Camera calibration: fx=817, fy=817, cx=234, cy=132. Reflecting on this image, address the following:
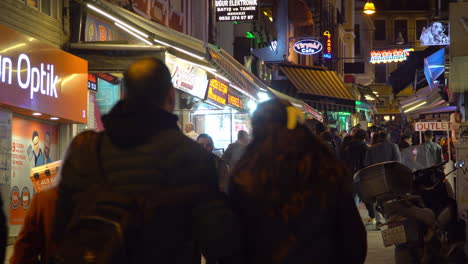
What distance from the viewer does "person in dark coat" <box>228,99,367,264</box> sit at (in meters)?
3.98

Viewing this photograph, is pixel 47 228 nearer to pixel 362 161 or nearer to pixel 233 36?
pixel 362 161

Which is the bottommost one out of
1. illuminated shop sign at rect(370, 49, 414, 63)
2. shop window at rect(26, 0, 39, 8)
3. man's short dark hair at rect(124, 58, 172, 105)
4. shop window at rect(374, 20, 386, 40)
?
man's short dark hair at rect(124, 58, 172, 105)

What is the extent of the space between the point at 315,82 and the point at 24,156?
24.3m

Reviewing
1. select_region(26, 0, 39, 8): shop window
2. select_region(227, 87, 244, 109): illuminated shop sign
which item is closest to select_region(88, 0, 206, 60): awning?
select_region(26, 0, 39, 8): shop window

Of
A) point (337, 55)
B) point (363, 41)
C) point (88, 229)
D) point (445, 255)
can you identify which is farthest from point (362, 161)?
point (363, 41)

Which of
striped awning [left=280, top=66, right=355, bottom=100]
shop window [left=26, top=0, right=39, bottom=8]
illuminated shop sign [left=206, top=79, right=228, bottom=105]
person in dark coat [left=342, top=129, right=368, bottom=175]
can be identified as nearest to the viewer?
shop window [left=26, top=0, right=39, bottom=8]

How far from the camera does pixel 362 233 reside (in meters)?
4.13

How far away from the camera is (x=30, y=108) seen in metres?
11.1

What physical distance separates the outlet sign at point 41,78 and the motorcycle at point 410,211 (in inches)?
204

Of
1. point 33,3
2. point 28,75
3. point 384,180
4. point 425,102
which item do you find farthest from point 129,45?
point 425,102

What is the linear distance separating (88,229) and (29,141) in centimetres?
918

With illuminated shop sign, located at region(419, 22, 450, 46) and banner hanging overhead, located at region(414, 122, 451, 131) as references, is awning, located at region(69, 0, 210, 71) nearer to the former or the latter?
illuminated shop sign, located at region(419, 22, 450, 46)

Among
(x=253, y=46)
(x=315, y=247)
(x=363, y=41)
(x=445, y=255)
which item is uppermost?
(x=363, y=41)

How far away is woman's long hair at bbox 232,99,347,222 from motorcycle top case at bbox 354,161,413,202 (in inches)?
113
